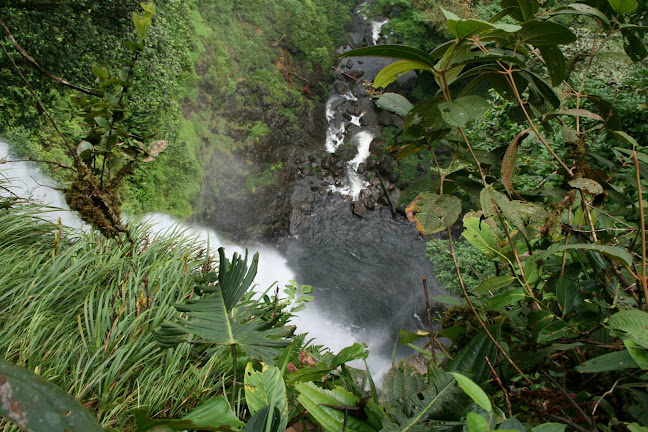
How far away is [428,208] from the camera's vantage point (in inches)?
33.0

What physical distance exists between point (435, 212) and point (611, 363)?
41cm

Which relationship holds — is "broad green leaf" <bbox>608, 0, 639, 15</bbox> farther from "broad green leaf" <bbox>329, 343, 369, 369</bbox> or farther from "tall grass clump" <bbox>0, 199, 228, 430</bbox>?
"tall grass clump" <bbox>0, 199, 228, 430</bbox>

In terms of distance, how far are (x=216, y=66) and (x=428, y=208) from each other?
24.3ft

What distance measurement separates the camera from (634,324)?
500 millimetres

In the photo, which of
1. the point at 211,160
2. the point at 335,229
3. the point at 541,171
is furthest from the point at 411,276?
the point at 211,160

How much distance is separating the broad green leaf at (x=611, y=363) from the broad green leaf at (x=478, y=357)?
173 millimetres

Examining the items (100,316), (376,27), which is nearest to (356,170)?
(376,27)

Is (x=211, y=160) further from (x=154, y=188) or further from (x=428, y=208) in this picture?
(x=428, y=208)

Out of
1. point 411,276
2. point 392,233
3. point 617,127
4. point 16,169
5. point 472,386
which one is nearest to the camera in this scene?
point 472,386

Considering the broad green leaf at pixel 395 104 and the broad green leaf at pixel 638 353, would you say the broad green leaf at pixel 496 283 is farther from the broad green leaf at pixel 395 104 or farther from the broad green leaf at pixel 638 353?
the broad green leaf at pixel 395 104

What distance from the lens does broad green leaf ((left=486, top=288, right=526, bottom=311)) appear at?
742 mm

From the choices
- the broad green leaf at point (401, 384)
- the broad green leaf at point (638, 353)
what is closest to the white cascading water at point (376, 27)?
the broad green leaf at point (401, 384)

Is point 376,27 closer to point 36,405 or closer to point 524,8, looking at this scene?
point 524,8

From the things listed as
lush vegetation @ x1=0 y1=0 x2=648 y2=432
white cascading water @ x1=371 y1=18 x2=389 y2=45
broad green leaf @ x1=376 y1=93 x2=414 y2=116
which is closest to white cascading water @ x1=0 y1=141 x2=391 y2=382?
lush vegetation @ x1=0 y1=0 x2=648 y2=432
